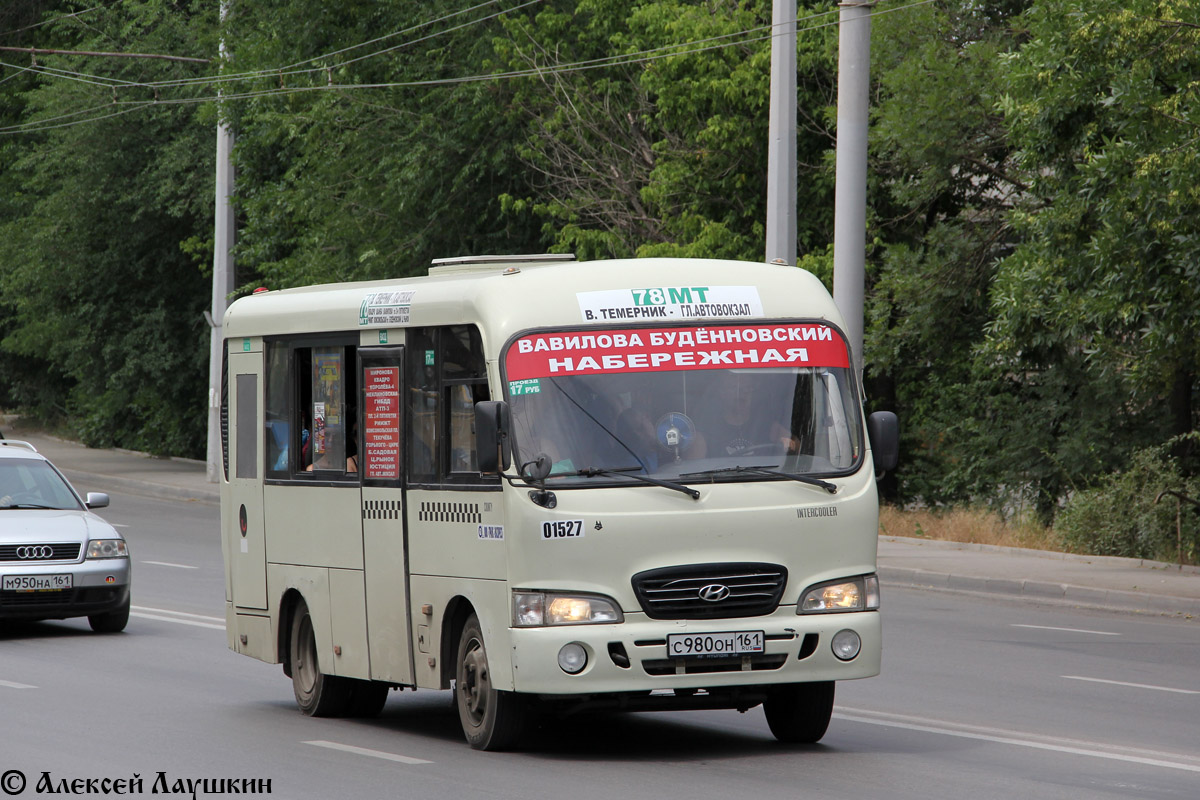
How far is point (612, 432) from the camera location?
30.3 feet

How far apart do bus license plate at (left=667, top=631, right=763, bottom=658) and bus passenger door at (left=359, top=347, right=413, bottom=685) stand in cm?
182

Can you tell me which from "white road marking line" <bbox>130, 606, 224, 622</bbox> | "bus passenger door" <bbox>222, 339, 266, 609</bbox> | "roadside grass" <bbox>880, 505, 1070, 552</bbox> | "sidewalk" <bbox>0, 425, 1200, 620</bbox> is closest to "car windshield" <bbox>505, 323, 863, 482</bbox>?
"bus passenger door" <bbox>222, 339, 266, 609</bbox>

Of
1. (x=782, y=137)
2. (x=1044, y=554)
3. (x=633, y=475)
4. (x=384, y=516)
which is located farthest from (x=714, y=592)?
(x=782, y=137)

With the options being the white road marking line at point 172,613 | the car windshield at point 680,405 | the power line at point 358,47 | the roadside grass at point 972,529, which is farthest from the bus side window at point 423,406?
the power line at point 358,47

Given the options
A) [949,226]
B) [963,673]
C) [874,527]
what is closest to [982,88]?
[949,226]

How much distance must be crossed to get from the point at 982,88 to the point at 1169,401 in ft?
18.2

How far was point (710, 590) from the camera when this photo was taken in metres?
9.03

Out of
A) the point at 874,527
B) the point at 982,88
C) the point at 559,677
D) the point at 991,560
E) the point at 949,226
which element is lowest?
the point at 991,560

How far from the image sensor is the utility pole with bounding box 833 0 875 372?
76.2 feet

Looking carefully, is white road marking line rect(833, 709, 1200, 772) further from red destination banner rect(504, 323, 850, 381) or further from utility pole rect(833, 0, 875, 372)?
utility pole rect(833, 0, 875, 372)

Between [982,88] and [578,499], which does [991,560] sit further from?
[578,499]

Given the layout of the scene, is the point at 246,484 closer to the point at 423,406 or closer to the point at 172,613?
the point at 423,406

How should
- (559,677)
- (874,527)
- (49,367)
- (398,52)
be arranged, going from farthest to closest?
(49,367)
(398,52)
(874,527)
(559,677)

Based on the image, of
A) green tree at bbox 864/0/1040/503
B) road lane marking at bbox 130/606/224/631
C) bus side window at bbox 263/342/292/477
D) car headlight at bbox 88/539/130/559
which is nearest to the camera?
bus side window at bbox 263/342/292/477
